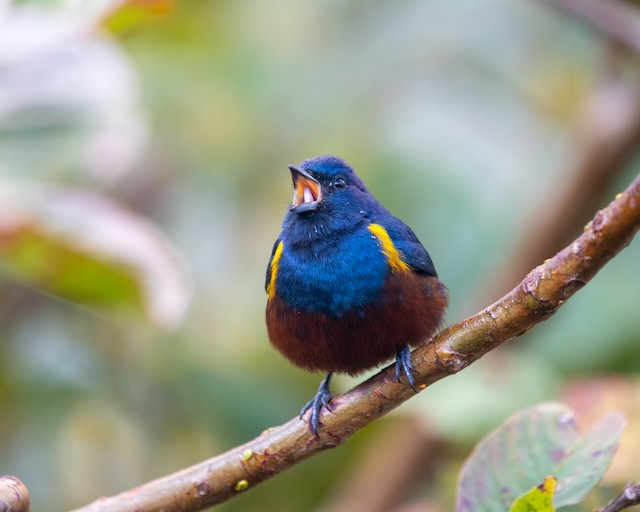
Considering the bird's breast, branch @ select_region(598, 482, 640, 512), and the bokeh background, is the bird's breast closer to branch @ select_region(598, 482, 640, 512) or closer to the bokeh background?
the bokeh background

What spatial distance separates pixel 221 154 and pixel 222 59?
57cm

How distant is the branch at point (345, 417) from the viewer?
6.16ft

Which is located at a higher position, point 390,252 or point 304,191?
point 304,191

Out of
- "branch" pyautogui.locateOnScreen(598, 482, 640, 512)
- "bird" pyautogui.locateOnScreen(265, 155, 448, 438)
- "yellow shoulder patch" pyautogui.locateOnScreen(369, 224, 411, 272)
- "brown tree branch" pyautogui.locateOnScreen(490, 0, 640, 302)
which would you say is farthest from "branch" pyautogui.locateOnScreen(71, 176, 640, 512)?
"brown tree branch" pyautogui.locateOnScreen(490, 0, 640, 302)

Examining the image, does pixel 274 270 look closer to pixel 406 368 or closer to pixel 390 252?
pixel 390 252

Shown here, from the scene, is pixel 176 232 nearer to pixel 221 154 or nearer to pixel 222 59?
pixel 221 154

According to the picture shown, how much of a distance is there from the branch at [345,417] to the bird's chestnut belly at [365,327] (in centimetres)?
31

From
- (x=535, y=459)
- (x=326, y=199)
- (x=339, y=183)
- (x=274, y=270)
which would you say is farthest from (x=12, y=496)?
(x=339, y=183)

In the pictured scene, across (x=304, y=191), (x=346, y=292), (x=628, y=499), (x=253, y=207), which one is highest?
(x=253, y=207)

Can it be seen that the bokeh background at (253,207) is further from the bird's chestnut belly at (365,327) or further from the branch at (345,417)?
the branch at (345,417)

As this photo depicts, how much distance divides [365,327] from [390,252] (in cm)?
26

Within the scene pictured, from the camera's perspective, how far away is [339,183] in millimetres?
3117

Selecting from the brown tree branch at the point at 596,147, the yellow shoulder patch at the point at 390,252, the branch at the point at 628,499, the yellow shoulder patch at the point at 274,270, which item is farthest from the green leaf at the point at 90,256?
the branch at the point at 628,499

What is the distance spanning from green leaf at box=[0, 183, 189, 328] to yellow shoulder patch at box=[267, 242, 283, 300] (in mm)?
363
